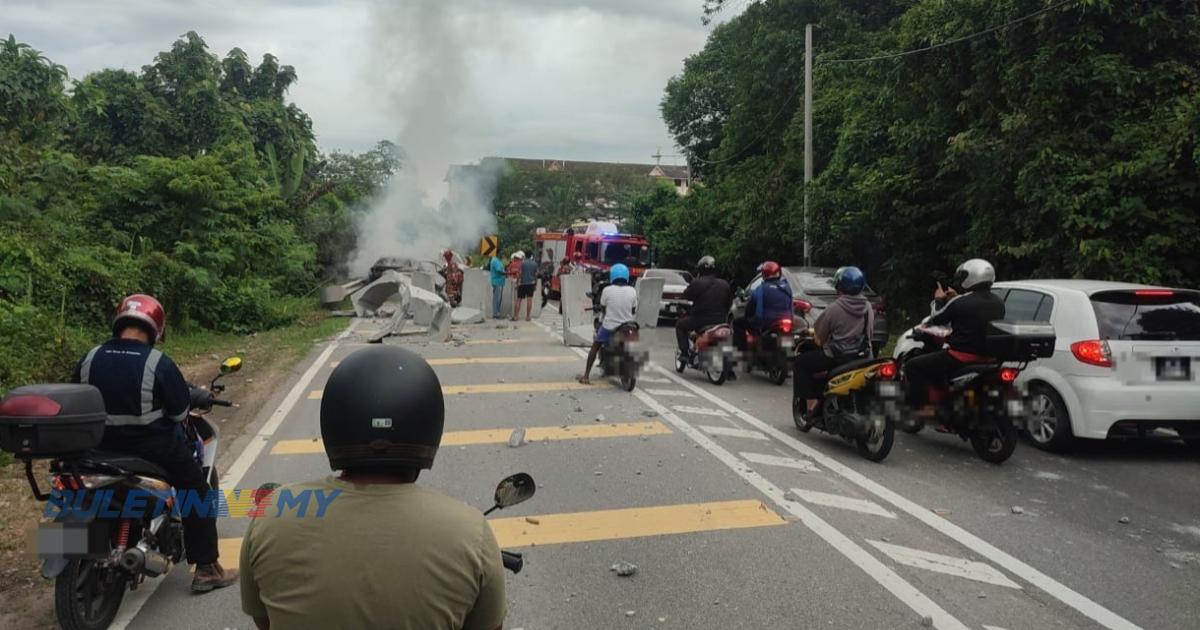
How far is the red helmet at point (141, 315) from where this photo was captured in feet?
13.5

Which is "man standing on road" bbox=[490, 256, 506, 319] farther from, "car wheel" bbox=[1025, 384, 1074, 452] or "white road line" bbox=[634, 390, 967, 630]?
"car wheel" bbox=[1025, 384, 1074, 452]

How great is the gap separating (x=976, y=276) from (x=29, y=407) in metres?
6.73

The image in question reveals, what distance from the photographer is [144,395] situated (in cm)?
405

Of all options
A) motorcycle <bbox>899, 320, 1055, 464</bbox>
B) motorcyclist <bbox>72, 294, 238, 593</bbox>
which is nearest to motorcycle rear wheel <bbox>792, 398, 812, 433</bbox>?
motorcycle <bbox>899, 320, 1055, 464</bbox>

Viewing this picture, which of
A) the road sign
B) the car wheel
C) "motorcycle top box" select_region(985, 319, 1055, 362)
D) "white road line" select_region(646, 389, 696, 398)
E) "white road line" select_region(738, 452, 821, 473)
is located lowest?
"white road line" select_region(738, 452, 821, 473)

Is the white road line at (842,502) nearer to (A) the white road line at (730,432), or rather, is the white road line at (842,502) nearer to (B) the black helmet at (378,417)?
(A) the white road line at (730,432)

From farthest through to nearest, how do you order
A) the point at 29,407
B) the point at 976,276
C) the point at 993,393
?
the point at 976,276, the point at 993,393, the point at 29,407

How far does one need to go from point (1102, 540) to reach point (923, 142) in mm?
10486

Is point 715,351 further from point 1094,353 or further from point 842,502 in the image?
point 842,502

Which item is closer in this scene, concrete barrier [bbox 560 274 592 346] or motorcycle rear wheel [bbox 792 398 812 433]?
motorcycle rear wheel [bbox 792 398 812 433]

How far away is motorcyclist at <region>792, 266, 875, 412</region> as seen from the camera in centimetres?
803

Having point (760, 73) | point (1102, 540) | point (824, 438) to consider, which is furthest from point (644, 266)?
point (1102, 540)

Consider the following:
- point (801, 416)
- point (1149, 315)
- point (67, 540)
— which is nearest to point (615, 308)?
point (801, 416)

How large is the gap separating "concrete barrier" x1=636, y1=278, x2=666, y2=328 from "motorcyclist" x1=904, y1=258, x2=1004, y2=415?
7.64 m
